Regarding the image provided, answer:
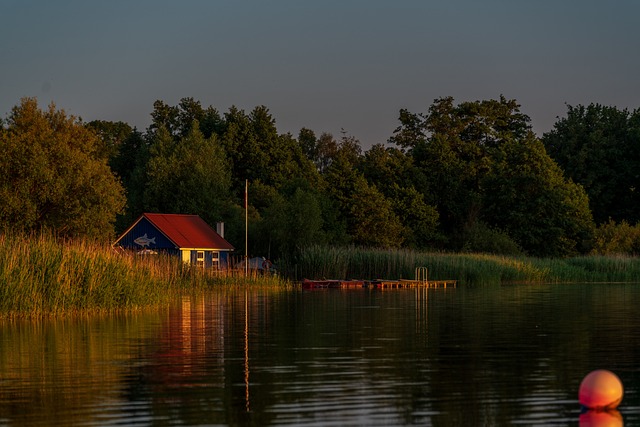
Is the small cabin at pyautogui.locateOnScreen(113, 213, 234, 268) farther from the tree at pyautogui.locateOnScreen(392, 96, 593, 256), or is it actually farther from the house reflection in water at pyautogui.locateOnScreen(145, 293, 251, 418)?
the house reflection in water at pyautogui.locateOnScreen(145, 293, 251, 418)

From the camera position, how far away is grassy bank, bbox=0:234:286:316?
3016cm

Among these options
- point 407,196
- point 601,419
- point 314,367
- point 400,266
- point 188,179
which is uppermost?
point 188,179

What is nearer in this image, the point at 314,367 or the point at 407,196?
the point at 314,367

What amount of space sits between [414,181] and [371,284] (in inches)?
1457

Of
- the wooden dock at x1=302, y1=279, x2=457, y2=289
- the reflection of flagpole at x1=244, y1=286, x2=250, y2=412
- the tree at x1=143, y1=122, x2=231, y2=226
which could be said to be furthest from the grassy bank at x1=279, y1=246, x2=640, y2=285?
the reflection of flagpole at x1=244, y1=286, x2=250, y2=412

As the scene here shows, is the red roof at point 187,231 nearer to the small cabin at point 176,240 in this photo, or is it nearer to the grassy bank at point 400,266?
the small cabin at point 176,240

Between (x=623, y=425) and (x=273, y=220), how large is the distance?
204ft

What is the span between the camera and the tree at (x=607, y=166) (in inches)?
3915

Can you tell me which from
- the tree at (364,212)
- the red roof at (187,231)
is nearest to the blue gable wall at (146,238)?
the red roof at (187,231)

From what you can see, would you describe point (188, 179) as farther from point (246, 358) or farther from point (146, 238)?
point (246, 358)

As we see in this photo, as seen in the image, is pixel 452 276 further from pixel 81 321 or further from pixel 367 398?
pixel 367 398

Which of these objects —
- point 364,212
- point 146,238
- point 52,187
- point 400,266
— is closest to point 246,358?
point 52,187

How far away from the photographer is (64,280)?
3156 centimetres

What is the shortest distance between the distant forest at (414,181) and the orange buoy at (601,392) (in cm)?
5562
